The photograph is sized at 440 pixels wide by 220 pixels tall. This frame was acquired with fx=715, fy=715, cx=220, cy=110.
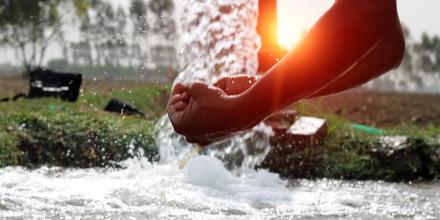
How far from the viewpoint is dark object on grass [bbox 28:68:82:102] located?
10.8m

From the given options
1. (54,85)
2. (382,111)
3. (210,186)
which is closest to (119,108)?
(54,85)

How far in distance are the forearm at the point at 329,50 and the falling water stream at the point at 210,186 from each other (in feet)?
5.06

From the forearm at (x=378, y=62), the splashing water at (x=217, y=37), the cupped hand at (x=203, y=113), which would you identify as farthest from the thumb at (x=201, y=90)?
the splashing water at (x=217, y=37)

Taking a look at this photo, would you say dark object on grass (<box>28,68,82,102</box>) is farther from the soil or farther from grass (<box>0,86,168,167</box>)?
grass (<box>0,86,168,167</box>)

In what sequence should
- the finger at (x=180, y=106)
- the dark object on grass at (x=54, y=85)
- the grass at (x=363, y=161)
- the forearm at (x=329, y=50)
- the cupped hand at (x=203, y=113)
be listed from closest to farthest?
the forearm at (x=329, y=50), the cupped hand at (x=203, y=113), the finger at (x=180, y=106), the grass at (x=363, y=161), the dark object on grass at (x=54, y=85)

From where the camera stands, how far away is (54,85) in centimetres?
1109

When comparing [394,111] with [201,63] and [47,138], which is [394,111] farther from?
[47,138]

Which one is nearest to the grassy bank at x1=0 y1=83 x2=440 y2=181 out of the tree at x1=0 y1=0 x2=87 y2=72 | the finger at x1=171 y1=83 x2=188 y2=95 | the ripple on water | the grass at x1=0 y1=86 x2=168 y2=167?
the grass at x1=0 y1=86 x2=168 y2=167

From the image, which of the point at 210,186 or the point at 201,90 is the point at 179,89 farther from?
the point at 210,186

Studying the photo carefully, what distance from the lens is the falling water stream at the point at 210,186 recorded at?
3.81 m

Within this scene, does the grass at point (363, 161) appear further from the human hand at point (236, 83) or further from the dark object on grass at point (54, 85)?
the dark object on grass at point (54, 85)

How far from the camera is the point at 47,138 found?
6184 mm

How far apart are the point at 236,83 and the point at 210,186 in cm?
280

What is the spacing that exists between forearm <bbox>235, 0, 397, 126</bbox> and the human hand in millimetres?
181
